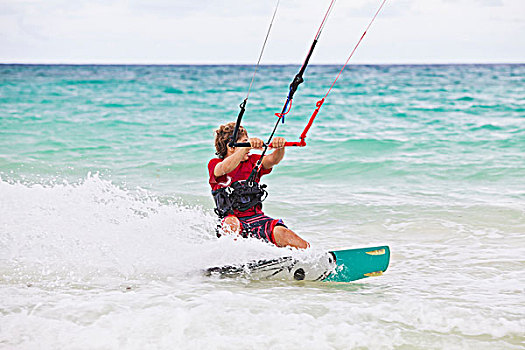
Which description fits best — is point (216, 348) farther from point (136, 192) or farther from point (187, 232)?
point (136, 192)

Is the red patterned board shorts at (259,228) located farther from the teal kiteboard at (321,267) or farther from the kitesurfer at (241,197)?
the teal kiteboard at (321,267)

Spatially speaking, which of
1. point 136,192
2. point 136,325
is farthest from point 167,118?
point 136,325

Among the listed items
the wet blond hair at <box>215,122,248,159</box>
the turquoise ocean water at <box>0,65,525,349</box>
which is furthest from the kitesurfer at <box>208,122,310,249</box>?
the turquoise ocean water at <box>0,65,525,349</box>

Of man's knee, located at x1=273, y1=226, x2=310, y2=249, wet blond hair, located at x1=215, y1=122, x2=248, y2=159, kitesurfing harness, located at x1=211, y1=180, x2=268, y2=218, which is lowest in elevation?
man's knee, located at x1=273, y1=226, x2=310, y2=249

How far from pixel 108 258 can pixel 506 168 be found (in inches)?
306

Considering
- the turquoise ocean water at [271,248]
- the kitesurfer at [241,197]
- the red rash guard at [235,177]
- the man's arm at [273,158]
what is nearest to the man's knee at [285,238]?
the kitesurfer at [241,197]

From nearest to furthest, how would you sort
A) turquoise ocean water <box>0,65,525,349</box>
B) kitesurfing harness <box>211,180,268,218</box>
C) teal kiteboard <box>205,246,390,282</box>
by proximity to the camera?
turquoise ocean water <box>0,65,525,349</box> < teal kiteboard <box>205,246,390,282</box> < kitesurfing harness <box>211,180,268,218</box>

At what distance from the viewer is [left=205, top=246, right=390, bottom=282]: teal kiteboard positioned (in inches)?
183

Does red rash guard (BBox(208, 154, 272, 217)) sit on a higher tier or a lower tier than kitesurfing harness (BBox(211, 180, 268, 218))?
higher

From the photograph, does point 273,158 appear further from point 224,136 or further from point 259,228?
point 259,228

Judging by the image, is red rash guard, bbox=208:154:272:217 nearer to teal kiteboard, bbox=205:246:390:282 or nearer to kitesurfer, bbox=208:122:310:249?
kitesurfer, bbox=208:122:310:249

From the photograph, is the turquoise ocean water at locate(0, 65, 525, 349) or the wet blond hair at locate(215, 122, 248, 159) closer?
the turquoise ocean water at locate(0, 65, 525, 349)

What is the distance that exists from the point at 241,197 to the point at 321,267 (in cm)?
86

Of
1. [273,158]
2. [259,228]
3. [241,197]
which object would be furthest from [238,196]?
[273,158]
